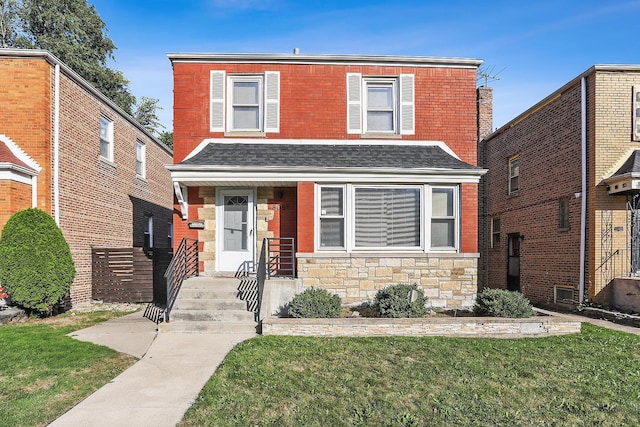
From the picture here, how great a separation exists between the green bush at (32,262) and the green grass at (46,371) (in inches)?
31.2

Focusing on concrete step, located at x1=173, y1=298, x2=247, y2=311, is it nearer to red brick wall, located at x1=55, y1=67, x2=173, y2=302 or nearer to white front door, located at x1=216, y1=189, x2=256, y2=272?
white front door, located at x1=216, y1=189, x2=256, y2=272

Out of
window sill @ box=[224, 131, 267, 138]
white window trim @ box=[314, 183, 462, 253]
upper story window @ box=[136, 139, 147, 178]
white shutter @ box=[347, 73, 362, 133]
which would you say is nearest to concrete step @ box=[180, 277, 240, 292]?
white window trim @ box=[314, 183, 462, 253]

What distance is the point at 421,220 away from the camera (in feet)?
29.3

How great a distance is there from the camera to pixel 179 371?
5172 mm

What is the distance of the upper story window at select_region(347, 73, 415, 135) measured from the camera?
9.91 meters

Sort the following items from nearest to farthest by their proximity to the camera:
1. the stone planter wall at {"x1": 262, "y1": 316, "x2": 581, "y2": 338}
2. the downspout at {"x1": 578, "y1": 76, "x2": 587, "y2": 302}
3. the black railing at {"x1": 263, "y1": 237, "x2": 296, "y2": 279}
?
1. the stone planter wall at {"x1": 262, "y1": 316, "x2": 581, "y2": 338}
2. the black railing at {"x1": 263, "y1": 237, "x2": 296, "y2": 279}
3. the downspout at {"x1": 578, "y1": 76, "x2": 587, "y2": 302}

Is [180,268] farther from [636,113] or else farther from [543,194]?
[636,113]

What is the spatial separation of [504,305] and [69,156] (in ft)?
35.6

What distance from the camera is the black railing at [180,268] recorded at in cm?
754

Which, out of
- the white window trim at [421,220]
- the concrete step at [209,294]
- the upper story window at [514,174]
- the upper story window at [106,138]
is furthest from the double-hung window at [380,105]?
the upper story window at [106,138]

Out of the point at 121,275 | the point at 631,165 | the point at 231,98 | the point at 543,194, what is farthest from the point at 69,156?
the point at 631,165

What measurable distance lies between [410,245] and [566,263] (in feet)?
15.8

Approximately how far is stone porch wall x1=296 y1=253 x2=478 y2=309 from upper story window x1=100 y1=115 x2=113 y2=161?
25.7 ft

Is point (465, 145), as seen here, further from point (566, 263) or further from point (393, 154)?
point (566, 263)
